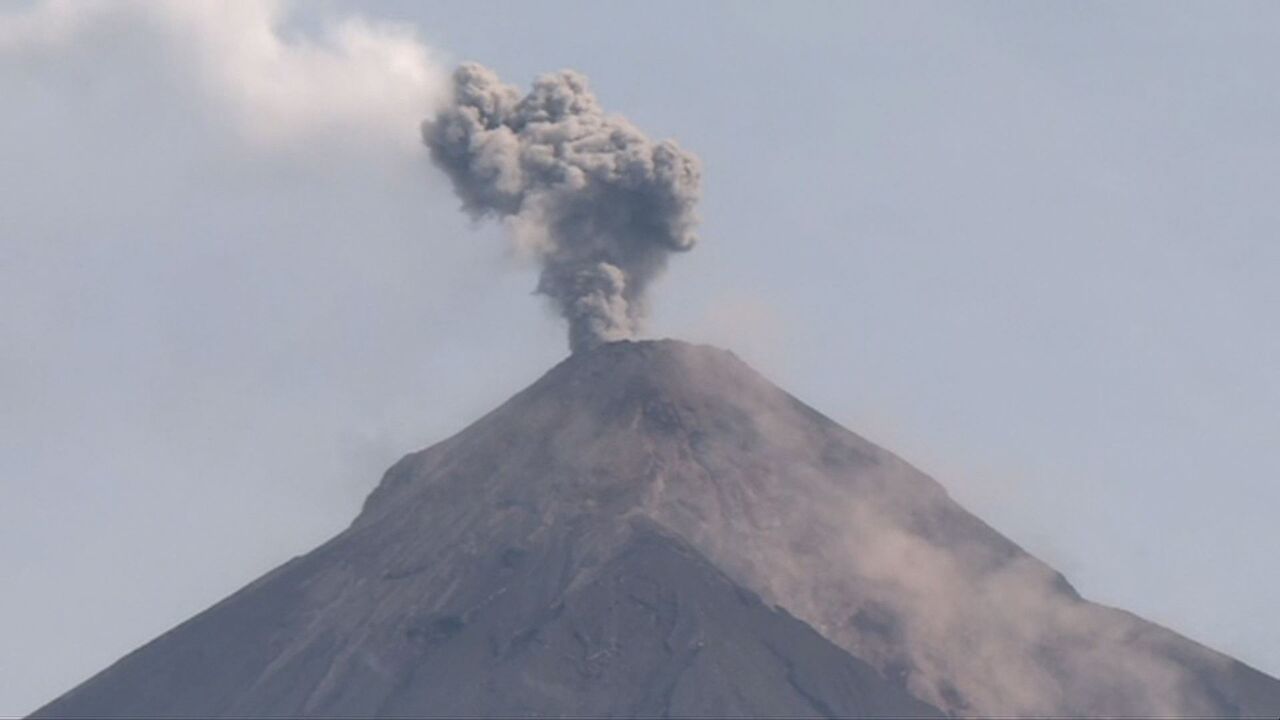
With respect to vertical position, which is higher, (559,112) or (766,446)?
(559,112)

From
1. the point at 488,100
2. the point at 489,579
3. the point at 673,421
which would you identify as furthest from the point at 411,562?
the point at 488,100

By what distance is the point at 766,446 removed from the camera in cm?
13650

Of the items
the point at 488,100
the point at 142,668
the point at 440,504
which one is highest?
the point at 488,100

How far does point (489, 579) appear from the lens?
123750 millimetres

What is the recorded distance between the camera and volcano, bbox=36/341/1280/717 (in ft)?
386

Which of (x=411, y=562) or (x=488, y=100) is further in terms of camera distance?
(x=488, y=100)

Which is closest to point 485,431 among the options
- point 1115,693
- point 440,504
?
point 440,504

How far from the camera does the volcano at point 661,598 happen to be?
118m

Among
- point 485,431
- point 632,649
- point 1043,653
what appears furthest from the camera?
point 485,431

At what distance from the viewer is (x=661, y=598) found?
4747 inches

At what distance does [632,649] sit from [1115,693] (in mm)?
17175

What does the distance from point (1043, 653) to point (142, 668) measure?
30259mm

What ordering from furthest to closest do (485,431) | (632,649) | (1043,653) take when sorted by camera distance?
(485,431), (1043,653), (632,649)

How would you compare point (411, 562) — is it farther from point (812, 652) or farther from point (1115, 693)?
point (1115, 693)
